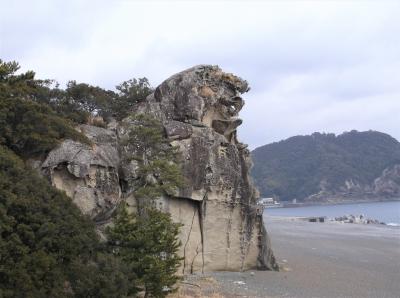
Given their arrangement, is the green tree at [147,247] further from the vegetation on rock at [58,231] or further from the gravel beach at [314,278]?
the gravel beach at [314,278]

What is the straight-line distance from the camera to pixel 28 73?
24344 millimetres

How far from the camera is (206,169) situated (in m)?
29.7

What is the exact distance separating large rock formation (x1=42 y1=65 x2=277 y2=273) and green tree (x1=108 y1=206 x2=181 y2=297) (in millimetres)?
5554

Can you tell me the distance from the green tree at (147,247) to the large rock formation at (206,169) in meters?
5.55

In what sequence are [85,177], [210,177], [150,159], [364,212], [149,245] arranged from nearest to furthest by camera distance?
[149,245] < [85,177] < [150,159] < [210,177] < [364,212]

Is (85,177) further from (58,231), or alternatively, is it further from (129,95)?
(129,95)

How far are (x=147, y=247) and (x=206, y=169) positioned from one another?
39.3 feet

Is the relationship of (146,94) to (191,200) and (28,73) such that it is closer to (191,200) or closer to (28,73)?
(191,200)

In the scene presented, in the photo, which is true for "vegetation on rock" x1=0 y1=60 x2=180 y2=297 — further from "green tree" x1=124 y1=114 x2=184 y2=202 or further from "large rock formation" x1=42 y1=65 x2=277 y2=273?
"large rock formation" x1=42 y1=65 x2=277 y2=273

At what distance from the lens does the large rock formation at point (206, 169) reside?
90.2 ft

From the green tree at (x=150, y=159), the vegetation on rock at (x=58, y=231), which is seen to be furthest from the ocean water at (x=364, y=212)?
the vegetation on rock at (x=58, y=231)

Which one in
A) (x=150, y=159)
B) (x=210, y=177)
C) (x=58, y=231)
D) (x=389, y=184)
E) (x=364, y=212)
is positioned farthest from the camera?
(x=389, y=184)

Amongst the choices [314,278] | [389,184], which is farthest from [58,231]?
[389,184]

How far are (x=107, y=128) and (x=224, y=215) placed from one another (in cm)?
884
